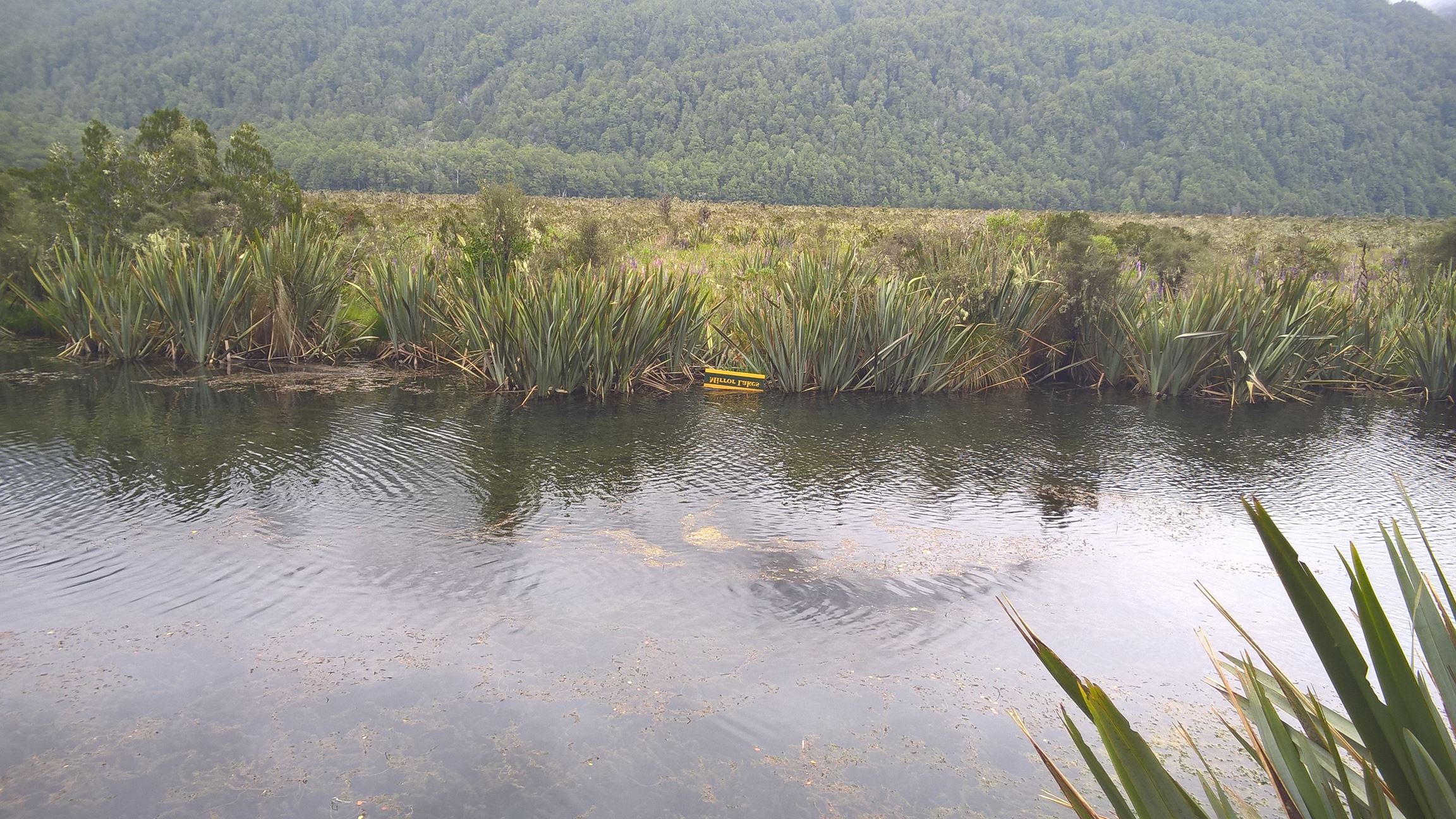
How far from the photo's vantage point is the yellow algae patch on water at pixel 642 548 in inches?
205

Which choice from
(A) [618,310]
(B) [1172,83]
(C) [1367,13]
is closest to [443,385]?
(A) [618,310]

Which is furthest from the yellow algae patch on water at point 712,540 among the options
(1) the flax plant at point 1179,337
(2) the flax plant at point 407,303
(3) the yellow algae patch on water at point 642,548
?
(1) the flax plant at point 1179,337

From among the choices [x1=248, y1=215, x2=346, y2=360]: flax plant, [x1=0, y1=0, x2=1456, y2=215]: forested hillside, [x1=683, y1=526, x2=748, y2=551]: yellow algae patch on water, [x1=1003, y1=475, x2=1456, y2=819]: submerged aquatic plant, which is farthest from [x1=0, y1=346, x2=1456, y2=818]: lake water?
[x1=0, y1=0, x2=1456, y2=215]: forested hillside

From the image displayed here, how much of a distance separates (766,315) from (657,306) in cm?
129

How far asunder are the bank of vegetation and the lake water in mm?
1879

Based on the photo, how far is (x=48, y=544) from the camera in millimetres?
5098

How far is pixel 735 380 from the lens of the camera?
1096 centimetres

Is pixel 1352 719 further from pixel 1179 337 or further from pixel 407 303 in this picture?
pixel 407 303

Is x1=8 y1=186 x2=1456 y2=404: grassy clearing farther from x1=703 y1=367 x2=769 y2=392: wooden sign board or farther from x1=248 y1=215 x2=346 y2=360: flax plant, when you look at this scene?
x1=703 y1=367 x2=769 y2=392: wooden sign board

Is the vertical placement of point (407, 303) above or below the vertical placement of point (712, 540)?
above

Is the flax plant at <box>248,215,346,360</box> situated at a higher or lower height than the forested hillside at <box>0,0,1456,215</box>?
lower

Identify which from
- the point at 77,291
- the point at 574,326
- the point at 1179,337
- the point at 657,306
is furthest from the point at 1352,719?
the point at 77,291

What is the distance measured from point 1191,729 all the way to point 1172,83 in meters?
184

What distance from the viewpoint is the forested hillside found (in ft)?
398
